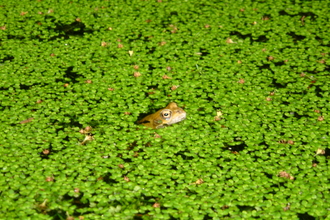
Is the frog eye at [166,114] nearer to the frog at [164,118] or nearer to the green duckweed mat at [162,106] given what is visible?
the frog at [164,118]

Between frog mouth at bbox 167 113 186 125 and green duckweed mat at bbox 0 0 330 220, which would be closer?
green duckweed mat at bbox 0 0 330 220

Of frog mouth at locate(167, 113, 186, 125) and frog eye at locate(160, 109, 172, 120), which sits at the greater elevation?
frog eye at locate(160, 109, 172, 120)

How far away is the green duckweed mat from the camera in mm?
3344

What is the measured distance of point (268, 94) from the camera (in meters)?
4.39

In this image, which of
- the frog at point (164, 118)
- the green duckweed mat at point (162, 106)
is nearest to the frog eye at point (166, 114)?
the frog at point (164, 118)

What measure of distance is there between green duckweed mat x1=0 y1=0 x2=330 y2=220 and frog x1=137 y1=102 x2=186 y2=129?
0.07 meters

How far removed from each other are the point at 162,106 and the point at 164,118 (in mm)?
277

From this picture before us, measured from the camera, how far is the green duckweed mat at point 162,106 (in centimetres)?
334

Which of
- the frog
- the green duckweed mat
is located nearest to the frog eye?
the frog

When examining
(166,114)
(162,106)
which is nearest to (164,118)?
(166,114)

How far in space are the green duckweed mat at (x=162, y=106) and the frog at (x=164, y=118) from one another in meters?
0.07

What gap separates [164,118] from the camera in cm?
396

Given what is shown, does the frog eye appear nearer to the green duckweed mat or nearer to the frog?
the frog

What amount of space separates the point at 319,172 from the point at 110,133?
1789 millimetres
